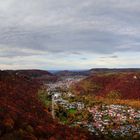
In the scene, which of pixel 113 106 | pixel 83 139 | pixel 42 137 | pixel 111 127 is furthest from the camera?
pixel 113 106

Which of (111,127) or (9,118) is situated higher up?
(9,118)

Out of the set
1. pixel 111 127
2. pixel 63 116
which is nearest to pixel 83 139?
pixel 111 127

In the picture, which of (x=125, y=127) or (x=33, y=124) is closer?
(x=33, y=124)

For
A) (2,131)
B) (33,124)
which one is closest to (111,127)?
(33,124)

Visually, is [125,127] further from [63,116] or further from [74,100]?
[74,100]

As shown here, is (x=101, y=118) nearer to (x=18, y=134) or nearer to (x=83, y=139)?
(x=83, y=139)

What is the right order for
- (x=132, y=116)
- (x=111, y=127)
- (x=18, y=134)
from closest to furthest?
(x=18, y=134), (x=111, y=127), (x=132, y=116)

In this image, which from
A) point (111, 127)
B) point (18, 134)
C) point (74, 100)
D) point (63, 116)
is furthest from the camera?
point (74, 100)

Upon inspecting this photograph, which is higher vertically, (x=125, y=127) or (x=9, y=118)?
(x=9, y=118)

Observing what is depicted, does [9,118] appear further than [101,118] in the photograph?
No
